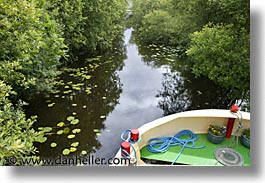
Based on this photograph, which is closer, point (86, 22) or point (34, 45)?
point (34, 45)

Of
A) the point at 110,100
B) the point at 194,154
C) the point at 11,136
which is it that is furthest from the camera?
the point at 110,100

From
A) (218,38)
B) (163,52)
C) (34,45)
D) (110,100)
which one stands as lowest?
(110,100)

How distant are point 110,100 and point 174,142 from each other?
1222 millimetres

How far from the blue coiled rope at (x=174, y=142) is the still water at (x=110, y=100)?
0.28 meters

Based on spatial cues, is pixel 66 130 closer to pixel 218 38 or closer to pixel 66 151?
pixel 66 151

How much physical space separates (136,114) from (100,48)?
7.49 ft

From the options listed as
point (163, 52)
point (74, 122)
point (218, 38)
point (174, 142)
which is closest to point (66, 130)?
point (74, 122)

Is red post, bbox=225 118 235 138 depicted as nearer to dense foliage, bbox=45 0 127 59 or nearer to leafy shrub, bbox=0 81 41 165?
leafy shrub, bbox=0 81 41 165

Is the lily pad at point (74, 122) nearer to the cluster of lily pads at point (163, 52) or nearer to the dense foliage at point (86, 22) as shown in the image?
the dense foliage at point (86, 22)

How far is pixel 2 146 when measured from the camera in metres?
0.77

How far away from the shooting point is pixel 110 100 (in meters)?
2.57

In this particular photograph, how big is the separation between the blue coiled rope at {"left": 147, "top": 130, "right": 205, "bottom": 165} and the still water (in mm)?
281

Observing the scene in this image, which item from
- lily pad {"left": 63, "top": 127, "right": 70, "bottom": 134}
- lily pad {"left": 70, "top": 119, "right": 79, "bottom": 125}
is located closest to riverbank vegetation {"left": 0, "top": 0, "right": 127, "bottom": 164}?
lily pad {"left": 63, "top": 127, "right": 70, "bottom": 134}

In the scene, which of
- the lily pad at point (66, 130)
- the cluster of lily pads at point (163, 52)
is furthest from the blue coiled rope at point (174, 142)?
the cluster of lily pads at point (163, 52)
